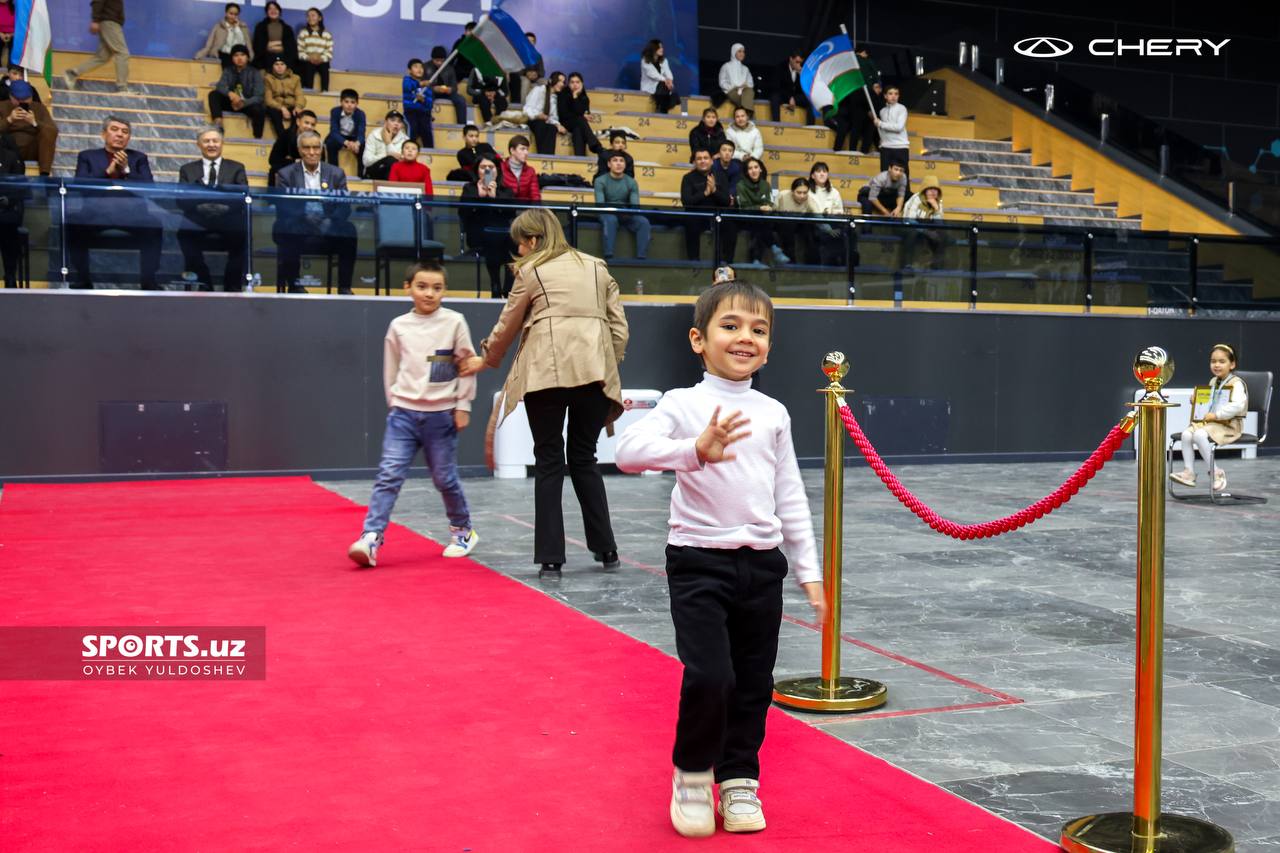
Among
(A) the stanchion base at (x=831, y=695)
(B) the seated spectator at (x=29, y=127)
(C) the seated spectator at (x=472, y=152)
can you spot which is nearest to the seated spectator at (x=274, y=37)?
(C) the seated spectator at (x=472, y=152)

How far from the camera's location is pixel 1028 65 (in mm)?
21266

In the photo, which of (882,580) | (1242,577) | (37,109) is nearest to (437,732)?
(882,580)

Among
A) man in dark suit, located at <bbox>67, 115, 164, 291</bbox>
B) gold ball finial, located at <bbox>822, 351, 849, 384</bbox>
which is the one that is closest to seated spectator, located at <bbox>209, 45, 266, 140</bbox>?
man in dark suit, located at <bbox>67, 115, 164, 291</bbox>

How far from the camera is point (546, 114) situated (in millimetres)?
17562

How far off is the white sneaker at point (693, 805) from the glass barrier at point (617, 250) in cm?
883

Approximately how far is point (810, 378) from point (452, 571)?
23.0ft

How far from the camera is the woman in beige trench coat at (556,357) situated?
20.6 feet

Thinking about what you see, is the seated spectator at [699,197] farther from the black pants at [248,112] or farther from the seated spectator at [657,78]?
the black pants at [248,112]

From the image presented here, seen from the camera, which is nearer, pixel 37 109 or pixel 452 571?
pixel 452 571

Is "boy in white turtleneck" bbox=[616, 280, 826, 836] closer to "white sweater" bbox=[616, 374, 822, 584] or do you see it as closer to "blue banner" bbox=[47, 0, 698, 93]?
"white sweater" bbox=[616, 374, 822, 584]

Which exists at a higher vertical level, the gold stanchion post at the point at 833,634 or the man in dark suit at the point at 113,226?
the man in dark suit at the point at 113,226

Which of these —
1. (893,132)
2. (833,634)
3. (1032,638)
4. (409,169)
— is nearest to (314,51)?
(409,169)

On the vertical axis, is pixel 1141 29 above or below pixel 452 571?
above

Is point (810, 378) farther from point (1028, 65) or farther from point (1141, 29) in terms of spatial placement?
→ point (1141, 29)
